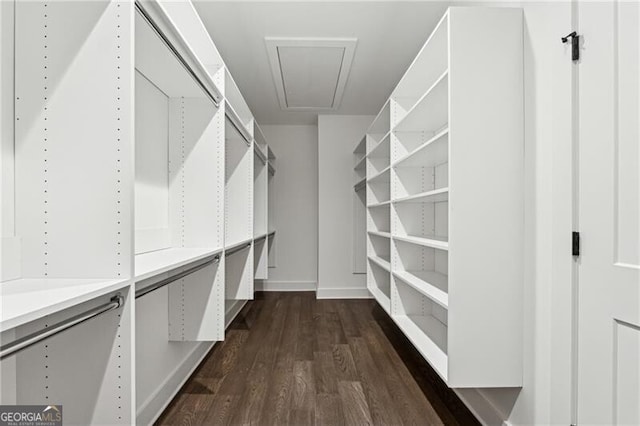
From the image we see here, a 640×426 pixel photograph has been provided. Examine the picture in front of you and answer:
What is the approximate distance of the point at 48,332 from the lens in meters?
0.81

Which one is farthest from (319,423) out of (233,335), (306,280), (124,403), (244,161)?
(306,280)

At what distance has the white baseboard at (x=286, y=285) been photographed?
5676 mm

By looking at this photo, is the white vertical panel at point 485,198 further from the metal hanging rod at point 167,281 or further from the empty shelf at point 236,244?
the empty shelf at point 236,244

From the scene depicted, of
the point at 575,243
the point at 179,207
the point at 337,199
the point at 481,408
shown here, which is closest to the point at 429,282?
the point at 481,408

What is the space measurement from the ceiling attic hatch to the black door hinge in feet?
7.28

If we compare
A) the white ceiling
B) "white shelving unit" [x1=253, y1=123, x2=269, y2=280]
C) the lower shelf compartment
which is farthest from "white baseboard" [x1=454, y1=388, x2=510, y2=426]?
"white shelving unit" [x1=253, y1=123, x2=269, y2=280]

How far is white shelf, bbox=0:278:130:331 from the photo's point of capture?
2.48ft

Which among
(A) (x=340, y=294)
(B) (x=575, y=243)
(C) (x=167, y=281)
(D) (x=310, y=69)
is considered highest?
(D) (x=310, y=69)

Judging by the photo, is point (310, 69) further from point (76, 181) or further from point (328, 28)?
point (76, 181)

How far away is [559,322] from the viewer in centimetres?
145

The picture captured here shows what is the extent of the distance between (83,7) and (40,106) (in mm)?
310

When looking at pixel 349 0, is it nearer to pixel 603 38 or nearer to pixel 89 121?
pixel 603 38

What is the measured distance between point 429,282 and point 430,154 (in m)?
0.84

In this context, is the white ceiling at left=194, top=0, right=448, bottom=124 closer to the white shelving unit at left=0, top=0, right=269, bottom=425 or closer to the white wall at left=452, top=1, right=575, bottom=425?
the white wall at left=452, top=1, right=575, bottom=425
